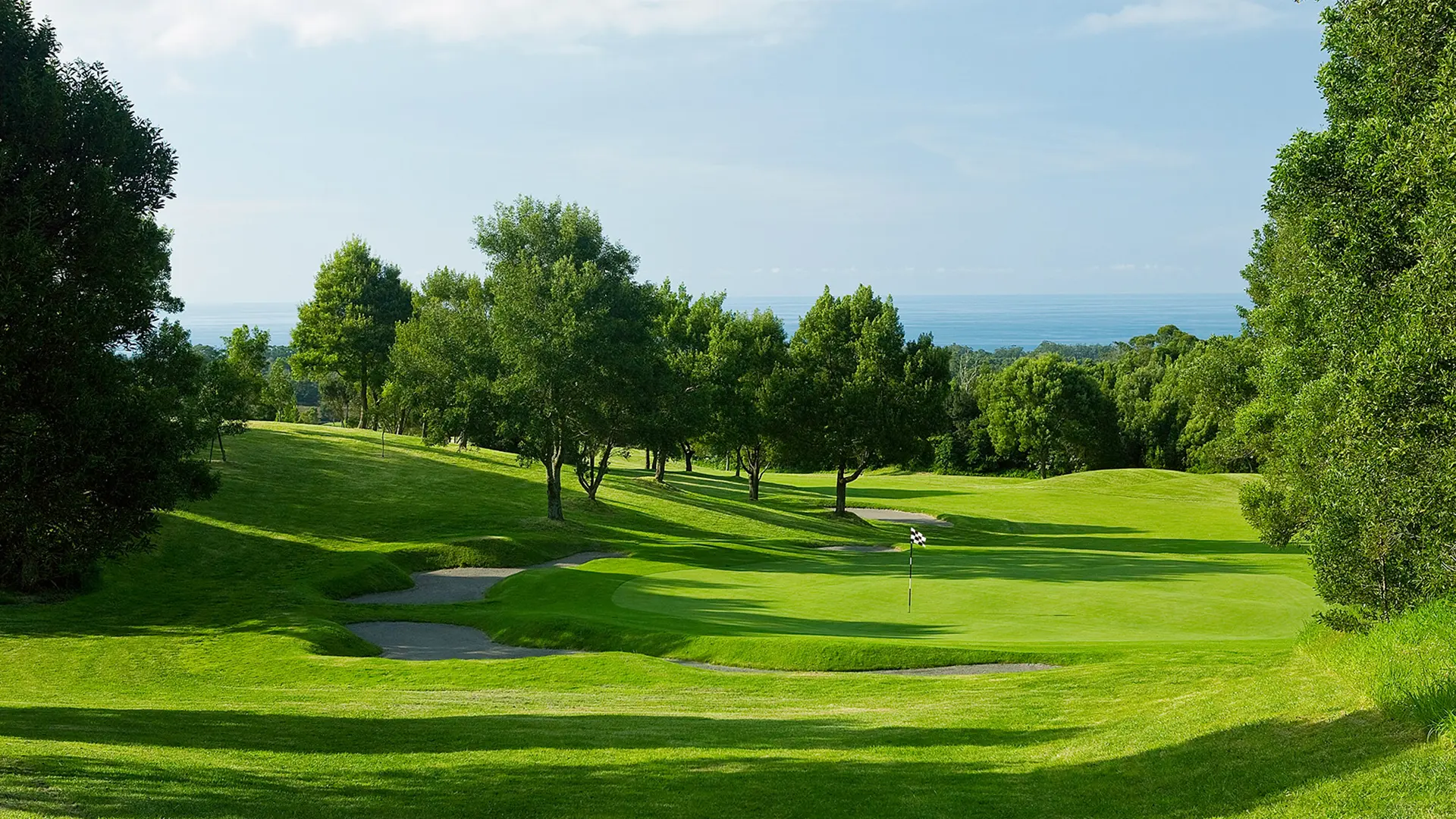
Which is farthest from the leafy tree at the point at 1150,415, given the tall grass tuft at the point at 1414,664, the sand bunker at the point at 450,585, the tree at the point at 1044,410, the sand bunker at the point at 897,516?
the tall grass tuft at the point at 1414,664

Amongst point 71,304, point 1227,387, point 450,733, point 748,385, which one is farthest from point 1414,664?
point 748,385

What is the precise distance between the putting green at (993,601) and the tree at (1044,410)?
60.5 m

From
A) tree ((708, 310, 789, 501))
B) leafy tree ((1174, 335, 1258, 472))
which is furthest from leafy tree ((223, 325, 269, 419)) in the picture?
leafy tree ((1174, 335, 1258, 472))

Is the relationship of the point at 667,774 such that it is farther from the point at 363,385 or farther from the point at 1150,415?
the point at 1150,415

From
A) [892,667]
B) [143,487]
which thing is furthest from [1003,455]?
[143,487]

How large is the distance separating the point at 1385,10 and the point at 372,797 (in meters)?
18.7

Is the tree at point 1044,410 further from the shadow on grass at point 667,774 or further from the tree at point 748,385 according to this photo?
the shadow on grass at point 667,774

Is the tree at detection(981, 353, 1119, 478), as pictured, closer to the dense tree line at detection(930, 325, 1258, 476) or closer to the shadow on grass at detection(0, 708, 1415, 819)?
the dense tree line at detection(930, 325, 1258, 476)

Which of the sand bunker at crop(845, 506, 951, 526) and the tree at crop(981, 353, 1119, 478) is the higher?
the tree at crop(981, 353, 1119, 478)

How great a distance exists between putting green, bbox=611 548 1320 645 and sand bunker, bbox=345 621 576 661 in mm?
4597

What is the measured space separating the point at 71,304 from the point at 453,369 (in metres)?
37.0

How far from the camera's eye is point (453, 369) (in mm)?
54094

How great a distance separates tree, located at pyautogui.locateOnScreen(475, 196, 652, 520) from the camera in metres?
45.5

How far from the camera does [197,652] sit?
2352cm
